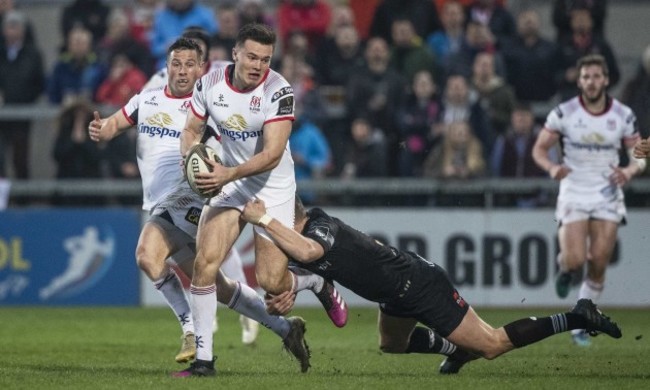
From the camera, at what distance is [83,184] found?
18188mm

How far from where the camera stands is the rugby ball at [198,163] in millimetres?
9781

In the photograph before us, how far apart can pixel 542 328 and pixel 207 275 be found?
2543 millimetres

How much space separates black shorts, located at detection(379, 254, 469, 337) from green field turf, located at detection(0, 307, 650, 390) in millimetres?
432

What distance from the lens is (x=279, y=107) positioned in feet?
33.3

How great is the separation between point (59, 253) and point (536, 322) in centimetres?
942

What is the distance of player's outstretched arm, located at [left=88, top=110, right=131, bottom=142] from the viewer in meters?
11.6

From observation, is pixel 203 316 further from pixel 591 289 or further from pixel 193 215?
pixel 591 289

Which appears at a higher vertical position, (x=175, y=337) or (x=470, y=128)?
(x=470, y=128)

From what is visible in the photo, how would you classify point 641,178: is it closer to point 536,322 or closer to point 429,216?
point 429,216

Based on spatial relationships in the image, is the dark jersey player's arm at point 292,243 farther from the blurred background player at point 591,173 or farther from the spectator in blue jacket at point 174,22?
the spectator in blue jacket at point 174,22

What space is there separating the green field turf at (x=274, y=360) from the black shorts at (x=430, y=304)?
1.42 ft

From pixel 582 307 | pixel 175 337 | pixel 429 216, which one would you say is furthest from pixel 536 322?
pixel 429 216

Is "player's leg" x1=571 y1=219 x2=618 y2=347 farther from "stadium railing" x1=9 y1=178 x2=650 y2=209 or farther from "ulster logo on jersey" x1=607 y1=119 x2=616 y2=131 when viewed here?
"stadium railing" x1=9 y1=178 x2=650 y2=209

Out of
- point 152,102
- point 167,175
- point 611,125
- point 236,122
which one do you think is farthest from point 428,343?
point 611,125
